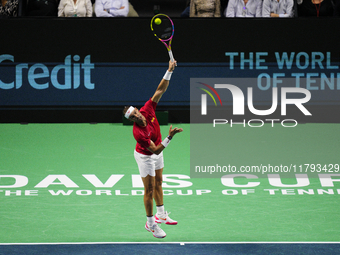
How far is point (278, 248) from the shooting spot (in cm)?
605

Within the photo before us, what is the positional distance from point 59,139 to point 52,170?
279cm

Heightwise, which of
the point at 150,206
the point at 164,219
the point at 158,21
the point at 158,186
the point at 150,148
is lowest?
the point at 164,219

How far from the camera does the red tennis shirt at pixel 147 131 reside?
6.02 metres

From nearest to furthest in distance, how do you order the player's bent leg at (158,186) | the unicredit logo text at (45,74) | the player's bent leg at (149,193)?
the player's bent leg at (149,193), the player's bent leg at (158,186), the unicredit logo text at (45,74)

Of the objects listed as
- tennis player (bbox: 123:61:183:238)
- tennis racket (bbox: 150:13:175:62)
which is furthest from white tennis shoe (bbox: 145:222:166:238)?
tennis racket (bbox: 150:13:175:62)

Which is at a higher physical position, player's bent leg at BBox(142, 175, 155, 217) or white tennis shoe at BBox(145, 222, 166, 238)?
player's bent leg at BBox(142, 175, 155, 217)

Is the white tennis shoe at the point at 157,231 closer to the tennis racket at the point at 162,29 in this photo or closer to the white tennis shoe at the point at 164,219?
the white tennis shoe at the point at 164,219

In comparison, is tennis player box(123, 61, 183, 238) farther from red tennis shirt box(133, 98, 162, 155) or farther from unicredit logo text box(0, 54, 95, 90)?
unicredit logo text box(0, 54, 95, 90)

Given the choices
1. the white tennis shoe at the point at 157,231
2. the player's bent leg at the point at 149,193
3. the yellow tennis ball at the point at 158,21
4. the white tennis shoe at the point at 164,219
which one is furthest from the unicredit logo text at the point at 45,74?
the white tennis shoe at the point at 157,231

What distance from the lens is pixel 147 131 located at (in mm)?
6090

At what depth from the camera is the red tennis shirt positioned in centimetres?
602

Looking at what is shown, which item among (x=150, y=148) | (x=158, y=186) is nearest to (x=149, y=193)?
(x=158, y=186)

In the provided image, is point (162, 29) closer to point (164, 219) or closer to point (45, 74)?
point (164, 219)

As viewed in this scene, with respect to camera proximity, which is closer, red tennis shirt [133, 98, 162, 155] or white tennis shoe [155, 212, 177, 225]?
red tennis shirt [133, 98, 162, 155]
